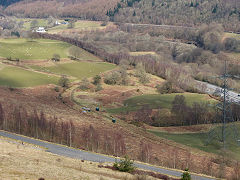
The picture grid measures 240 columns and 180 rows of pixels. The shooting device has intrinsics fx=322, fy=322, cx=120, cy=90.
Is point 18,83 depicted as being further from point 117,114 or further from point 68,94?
point 117,114

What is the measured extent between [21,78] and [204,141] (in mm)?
87262

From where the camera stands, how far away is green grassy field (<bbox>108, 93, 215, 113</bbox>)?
116625mm

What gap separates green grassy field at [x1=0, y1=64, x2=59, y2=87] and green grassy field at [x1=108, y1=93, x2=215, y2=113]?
3920 centimetres

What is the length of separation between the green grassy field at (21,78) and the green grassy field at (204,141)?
64714mm

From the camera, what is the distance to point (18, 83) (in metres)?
133

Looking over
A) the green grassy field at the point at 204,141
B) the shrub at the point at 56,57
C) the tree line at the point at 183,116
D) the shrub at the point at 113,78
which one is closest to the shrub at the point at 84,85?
the shrub at the point at 113,78

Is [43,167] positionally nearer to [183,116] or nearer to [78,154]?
[78,154]

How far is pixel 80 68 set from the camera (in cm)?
17162

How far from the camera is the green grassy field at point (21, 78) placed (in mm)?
132500

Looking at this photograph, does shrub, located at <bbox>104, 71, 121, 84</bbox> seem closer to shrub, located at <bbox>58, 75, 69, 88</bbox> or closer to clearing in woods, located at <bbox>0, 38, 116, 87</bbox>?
clearing in woods, located at <bbox>0, 38, 116, 87</bbox>

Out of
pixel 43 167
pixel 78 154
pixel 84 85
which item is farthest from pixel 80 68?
pixel 43 167

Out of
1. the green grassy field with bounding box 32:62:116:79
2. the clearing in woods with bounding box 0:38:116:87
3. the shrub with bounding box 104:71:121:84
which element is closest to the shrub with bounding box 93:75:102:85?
the shrub with bounding box 104:71:121:84

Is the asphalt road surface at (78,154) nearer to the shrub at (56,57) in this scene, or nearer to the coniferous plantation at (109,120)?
the coniferous plantation at (109,120)

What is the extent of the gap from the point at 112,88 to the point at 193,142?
2667 inches
